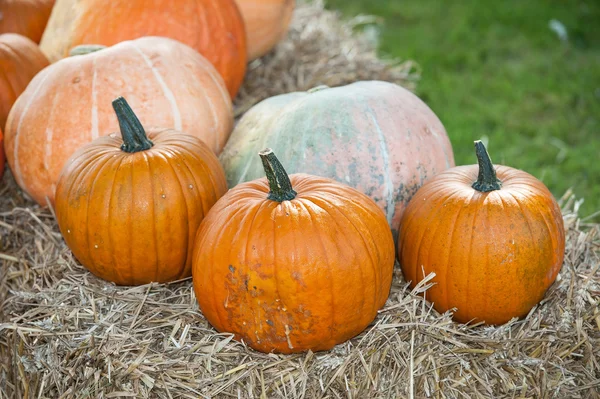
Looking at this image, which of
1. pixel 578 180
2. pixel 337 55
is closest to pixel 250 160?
pixel 337 55

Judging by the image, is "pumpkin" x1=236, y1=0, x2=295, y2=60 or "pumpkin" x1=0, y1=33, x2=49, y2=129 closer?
"pumpkin" x1=0, y1=33, x2=49, y2=129

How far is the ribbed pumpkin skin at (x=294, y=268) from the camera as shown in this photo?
2.02 m

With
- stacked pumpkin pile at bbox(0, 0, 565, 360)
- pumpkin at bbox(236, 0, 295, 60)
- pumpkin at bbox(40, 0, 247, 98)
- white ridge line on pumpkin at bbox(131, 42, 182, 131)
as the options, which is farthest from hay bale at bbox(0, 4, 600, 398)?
pumpkin at bbox(236, 0, 295, 60)

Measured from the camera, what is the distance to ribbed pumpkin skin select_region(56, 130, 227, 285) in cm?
231

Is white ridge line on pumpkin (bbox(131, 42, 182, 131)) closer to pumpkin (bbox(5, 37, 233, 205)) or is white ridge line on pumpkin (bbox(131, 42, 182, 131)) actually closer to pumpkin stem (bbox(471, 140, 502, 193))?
pumpkin (bbox(5, 37, 233, 205))

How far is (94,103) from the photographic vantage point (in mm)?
2811

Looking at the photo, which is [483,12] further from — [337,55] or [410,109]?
[410,109]

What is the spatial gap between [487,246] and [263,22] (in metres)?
2.50

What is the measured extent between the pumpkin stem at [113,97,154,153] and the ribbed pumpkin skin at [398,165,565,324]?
1.06 m

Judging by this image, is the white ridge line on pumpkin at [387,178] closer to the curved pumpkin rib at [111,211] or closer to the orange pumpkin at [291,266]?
the orange pumpkin at [291,266]

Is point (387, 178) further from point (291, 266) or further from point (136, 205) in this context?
point (136, 205)

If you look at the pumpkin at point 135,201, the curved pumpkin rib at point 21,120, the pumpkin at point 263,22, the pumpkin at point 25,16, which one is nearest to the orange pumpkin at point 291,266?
the pumpkin at point 135,201

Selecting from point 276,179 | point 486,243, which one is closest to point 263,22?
point 276,179

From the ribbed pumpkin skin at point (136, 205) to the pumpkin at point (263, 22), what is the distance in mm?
1843
